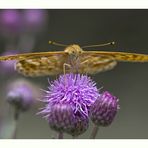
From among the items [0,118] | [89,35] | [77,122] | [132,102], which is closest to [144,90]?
[132,102]

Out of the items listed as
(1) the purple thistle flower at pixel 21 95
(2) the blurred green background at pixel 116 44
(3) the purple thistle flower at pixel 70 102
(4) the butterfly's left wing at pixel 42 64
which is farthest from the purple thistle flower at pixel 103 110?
(2) the blurred green background at pixel 116 44

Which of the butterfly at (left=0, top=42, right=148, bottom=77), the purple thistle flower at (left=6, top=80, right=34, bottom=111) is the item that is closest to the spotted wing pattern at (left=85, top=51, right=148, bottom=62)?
the butterfly at (left=0, top=42, right=148, bottom=77)

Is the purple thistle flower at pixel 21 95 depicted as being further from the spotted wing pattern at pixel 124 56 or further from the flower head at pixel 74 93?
the spotted wing pattern at pixel 124 56

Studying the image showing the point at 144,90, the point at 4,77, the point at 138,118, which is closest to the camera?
the point at 4,77

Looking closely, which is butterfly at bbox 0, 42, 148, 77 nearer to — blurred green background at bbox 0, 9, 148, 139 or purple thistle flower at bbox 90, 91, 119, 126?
purple thistle flower at bbox 90, 91, 119, 126
